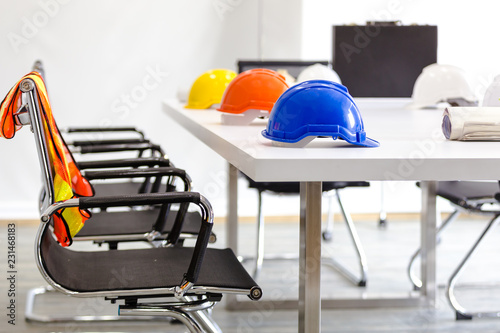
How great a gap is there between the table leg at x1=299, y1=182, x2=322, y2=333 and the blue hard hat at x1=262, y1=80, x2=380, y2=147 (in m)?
0.15

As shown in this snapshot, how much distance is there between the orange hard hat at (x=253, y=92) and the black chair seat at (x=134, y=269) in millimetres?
398

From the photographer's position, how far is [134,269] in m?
1.72

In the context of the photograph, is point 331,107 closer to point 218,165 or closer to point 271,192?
point 271,192

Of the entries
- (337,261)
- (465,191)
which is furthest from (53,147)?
(337,261)

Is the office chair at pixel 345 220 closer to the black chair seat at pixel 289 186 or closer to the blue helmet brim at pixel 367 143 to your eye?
the black chair seat at pixel 289 186

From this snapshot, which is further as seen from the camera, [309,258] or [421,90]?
[421,90]

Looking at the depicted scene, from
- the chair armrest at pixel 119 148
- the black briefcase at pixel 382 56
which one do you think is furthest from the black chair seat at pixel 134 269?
the black briefcase at pixel 382 56

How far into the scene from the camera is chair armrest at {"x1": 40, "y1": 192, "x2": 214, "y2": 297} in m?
1.50

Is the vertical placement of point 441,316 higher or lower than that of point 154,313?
lower

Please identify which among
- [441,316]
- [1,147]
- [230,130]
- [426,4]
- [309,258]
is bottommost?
[441,316]

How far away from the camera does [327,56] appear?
16.8ft

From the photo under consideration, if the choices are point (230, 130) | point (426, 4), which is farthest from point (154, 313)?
point (426, 4)

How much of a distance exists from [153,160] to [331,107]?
1.11 m

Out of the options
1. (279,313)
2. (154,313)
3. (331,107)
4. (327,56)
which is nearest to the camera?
(331,107)
